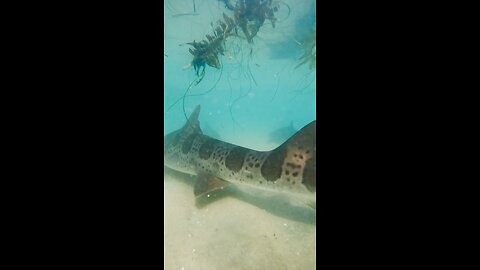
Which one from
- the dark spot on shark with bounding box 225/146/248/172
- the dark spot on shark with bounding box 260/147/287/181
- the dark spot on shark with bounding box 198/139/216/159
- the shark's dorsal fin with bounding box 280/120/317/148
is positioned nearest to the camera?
the shark's dorsal fin with bounding box 280/120/317/148

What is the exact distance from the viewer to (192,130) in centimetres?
584

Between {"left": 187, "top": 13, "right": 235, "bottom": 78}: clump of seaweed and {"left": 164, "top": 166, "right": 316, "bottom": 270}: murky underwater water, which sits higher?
{"left": 187, "top": 13, "right": 235, "bottom": 78}: clump of seaweed

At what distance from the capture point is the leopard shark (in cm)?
339

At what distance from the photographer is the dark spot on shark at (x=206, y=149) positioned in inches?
188

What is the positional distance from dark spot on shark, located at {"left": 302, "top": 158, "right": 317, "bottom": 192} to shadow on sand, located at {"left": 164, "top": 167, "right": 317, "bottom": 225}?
0.63 meters

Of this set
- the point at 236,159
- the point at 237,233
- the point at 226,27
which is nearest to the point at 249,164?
the point at 236,159

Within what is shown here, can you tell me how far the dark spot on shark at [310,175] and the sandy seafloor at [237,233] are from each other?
1.92 feet

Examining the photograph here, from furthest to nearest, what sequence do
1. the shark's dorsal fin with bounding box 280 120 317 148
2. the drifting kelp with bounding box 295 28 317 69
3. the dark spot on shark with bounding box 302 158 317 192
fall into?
the drifting kelp with bounding box 295 28 317 69 → the dark spot on shark with bounding box 302 158 317 192 → the shark's dorsal fin with bounding box 280 120 317 148

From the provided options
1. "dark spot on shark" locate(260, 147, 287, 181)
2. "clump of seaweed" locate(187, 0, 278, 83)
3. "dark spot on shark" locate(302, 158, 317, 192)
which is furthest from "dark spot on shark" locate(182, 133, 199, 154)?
"dark spot on shark" locate(302, 158, 317, 192)

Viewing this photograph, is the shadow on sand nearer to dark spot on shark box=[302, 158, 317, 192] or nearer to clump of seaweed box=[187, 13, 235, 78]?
dark spot on shark box=[302, 158, 317, 192]

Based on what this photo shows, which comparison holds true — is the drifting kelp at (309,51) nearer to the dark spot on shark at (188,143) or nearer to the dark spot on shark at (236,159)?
the dark spot on shark at (188,143)
